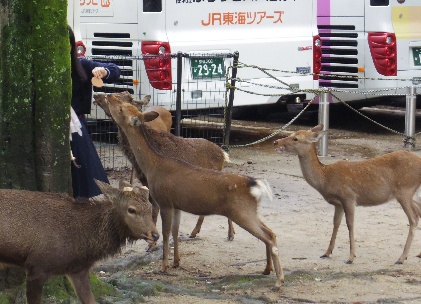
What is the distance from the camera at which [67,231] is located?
6.62m

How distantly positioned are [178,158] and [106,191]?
257 centimetres

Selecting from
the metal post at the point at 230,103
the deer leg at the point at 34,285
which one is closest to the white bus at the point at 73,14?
the metal post at the point at 230,103

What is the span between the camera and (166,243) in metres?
8.54

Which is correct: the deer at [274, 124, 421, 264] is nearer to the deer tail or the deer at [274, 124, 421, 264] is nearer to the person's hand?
the deer tail

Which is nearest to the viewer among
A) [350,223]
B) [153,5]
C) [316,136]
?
[350,223]

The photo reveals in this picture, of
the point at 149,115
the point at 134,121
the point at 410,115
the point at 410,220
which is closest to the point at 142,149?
the point at 134,121

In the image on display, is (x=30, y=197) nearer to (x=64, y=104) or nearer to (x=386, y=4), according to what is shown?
(x=64, y=104)

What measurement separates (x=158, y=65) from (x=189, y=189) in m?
4.96

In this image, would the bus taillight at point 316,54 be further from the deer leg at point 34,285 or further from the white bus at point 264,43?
the deer leg at point 34,285

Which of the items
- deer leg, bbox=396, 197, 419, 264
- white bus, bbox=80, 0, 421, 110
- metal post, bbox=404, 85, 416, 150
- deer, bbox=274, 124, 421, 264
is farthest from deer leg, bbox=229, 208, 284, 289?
metal post, bbox=404, 85, 416, 150

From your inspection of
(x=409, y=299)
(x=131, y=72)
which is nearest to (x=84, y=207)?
(x=409, y=299)

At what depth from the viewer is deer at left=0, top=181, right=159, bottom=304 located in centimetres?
643

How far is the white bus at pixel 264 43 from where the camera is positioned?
1318 centimetres

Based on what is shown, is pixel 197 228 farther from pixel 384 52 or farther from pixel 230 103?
pixel 384 52
